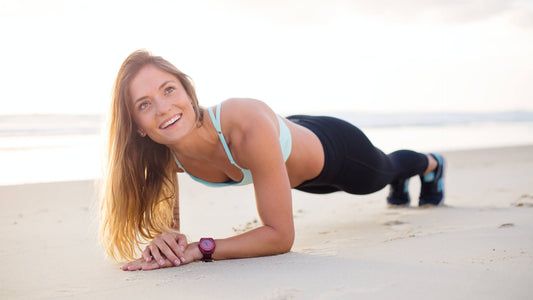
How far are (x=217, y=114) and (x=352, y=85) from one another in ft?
60.1

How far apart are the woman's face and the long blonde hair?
0.05m

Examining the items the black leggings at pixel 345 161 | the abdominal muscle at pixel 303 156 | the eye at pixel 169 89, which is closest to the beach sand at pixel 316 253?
the black leggings at pixel 345 161

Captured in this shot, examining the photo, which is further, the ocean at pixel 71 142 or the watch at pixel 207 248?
the ocean at pixel 71 142

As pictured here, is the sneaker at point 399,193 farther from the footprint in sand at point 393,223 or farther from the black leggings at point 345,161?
the footprint in sand at point 393,223

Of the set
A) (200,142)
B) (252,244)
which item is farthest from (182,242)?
(200,142)

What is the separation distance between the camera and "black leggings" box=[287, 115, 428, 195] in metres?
3.13

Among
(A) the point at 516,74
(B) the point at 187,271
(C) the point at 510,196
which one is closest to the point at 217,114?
(B) the point at 187,271

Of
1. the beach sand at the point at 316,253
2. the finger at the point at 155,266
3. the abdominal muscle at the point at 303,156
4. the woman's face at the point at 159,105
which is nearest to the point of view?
the beach sand at the point at 316,253

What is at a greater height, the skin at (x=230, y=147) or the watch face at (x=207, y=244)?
the skin at (x=230, y=147)

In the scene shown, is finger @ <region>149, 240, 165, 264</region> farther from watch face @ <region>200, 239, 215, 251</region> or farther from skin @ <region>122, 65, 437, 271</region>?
watch face @ <region>200, 239, 215, 251</region>

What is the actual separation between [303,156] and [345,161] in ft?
1.33

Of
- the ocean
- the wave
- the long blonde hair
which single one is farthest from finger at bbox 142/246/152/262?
the wave

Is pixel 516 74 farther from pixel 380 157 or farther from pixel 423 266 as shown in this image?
pixel 423 266

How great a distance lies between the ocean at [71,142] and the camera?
5.76m
